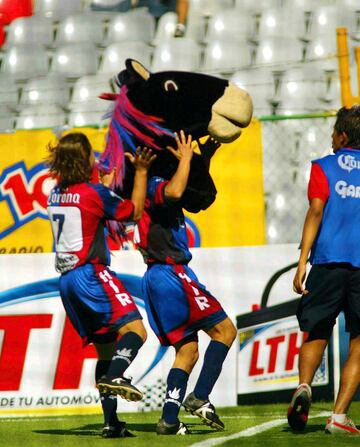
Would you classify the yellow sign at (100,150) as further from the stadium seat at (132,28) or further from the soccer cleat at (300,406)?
the stadium seat at (132,28)

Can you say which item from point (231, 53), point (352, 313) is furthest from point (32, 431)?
point (231, 53)

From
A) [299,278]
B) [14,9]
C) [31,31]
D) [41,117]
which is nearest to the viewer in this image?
[299,278]

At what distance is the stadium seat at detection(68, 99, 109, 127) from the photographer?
31.5 ft

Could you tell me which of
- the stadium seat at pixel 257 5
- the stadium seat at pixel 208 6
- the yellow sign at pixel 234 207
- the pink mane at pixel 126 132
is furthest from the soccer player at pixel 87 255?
the stadium seat at pixel 208 6

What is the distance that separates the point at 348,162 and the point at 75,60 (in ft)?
22.8

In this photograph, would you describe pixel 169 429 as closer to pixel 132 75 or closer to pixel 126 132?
pixel 126 132

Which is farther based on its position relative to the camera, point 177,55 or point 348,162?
point 177,55

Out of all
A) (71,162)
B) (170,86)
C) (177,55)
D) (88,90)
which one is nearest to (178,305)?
(71,162)

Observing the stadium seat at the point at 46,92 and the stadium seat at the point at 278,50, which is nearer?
the stadium seat at the point at 46,92

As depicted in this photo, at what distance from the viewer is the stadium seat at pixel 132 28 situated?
11.8 meters

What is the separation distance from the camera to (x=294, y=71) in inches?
385

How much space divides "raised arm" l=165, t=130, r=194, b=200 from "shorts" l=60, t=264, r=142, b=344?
1.91 ft

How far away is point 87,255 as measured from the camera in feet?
16.5

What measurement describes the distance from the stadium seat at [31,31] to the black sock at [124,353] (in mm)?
7397
